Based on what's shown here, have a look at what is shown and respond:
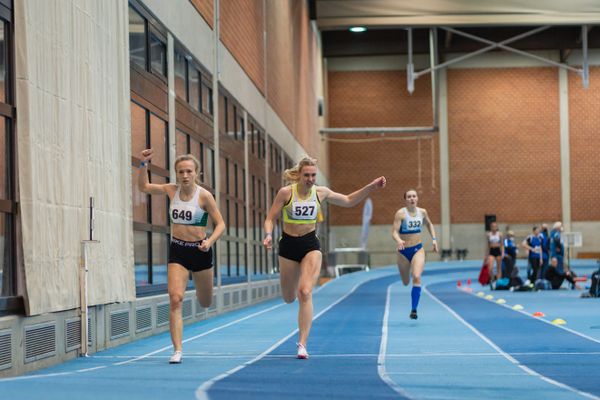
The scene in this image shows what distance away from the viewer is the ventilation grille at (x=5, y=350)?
8492 mm

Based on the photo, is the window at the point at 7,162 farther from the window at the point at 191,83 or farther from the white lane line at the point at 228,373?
the window at the point at 191,83

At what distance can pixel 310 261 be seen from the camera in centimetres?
1012

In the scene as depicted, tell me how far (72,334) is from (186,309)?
602cm

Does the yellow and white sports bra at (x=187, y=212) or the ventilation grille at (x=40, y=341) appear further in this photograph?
the yellow and white sports bra at (x=187, y=212)

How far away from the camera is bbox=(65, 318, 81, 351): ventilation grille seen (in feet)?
33.9

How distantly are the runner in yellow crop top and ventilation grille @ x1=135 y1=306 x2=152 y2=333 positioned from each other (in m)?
3.57

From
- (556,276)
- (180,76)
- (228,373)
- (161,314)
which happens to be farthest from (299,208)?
(556,276)

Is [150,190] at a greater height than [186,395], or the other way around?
[150,190]

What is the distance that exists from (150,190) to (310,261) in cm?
175

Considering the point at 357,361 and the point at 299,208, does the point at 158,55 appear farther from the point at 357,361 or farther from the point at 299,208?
the point at 357,361

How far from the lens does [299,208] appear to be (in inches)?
399

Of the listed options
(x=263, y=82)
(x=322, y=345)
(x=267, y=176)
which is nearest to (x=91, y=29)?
(x=322, y=345)

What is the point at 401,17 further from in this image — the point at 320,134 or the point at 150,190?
the point at 150,190

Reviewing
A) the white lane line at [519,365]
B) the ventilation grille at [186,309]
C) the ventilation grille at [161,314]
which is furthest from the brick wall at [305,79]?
the ventilation grille at [161,314]
